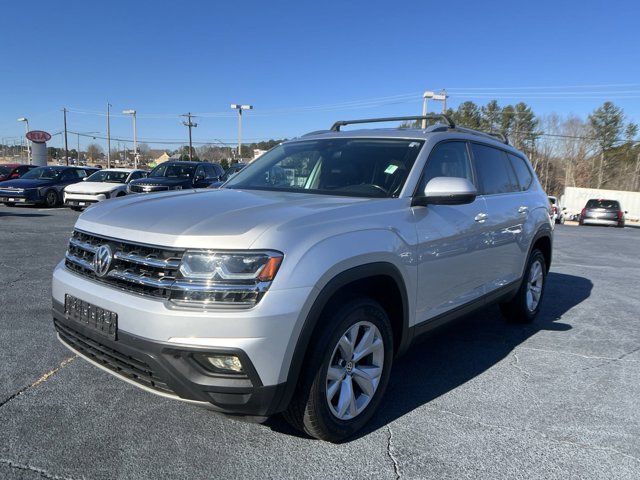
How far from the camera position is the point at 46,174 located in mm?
18594

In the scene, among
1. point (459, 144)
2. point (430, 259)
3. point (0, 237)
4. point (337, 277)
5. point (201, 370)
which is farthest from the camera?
point (0, 237)

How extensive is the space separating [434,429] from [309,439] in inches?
31.0

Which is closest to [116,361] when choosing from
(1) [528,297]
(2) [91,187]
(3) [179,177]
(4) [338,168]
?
(4) [338,168]

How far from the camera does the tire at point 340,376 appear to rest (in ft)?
8.44

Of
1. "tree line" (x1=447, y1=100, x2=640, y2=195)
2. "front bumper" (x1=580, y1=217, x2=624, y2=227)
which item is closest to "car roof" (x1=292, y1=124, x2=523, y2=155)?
"front bumper" (x1=580, y1=217, x2=624, y2=227)

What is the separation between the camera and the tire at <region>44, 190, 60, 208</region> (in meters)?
17.7

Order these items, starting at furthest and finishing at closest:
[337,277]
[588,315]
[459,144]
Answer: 1. [588,315]
2. [459,144]
3. [337,277]

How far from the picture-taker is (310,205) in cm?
288

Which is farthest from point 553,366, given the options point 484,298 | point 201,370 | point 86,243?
point 86,243

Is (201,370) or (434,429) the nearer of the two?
(201,370)

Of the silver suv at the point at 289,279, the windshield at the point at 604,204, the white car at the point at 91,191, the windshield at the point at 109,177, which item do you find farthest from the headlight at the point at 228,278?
the windshield at the point at 604,204

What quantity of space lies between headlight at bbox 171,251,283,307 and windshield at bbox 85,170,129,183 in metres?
16.6

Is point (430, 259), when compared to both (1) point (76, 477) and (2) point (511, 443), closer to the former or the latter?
(2) point (511, 443)

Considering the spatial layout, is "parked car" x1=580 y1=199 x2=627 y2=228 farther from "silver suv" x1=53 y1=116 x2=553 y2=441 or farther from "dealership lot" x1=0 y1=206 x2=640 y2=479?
"silver suv" x1=53 y1=116 x2=553 y2=441
